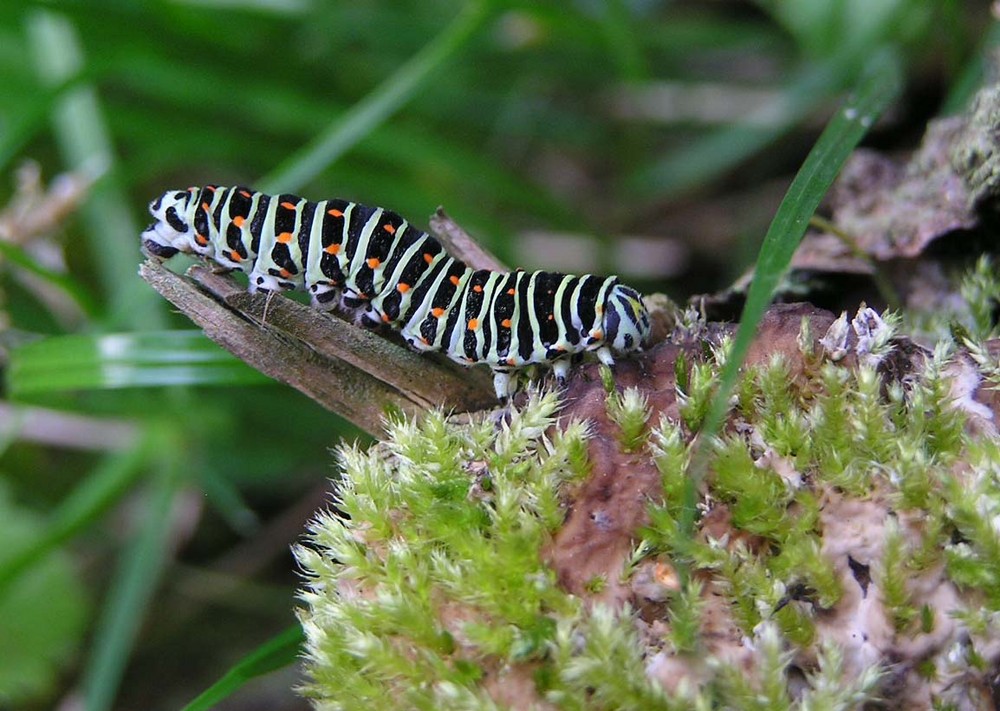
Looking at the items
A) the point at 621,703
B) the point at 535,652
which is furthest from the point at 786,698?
the point at 535,652

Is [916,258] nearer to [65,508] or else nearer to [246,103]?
[246,103]

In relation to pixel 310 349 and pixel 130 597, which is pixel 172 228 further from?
pixel 130 597

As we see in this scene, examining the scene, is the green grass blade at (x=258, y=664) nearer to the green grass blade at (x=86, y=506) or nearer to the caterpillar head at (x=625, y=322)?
the caterpillar head at (x=625, y=322)

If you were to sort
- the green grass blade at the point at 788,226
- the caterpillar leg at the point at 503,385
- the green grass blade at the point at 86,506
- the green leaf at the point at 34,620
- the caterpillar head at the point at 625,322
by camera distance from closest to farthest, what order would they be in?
the green grass blade at the point at 788,226, the caterpillar head at the point at 625,322, the caterpillar leg at the point at 503,385, the green grass blade at the point at 86,506, the green leaf at the point at 34,620

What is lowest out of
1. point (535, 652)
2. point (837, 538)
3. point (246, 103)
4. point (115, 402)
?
point (535, 652)

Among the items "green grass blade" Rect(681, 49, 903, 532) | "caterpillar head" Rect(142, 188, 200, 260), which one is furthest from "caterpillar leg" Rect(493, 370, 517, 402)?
"caterpillar head" Rect(142, 188, 200, 260)

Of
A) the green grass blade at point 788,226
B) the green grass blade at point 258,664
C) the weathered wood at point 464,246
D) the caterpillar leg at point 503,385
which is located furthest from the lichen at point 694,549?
the weathered wood at point 464,246

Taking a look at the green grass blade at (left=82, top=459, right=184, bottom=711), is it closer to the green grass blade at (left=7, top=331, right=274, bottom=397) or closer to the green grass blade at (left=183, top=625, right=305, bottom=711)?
the green grass blade at (left=7, top=331, right=274, bottom=397)
